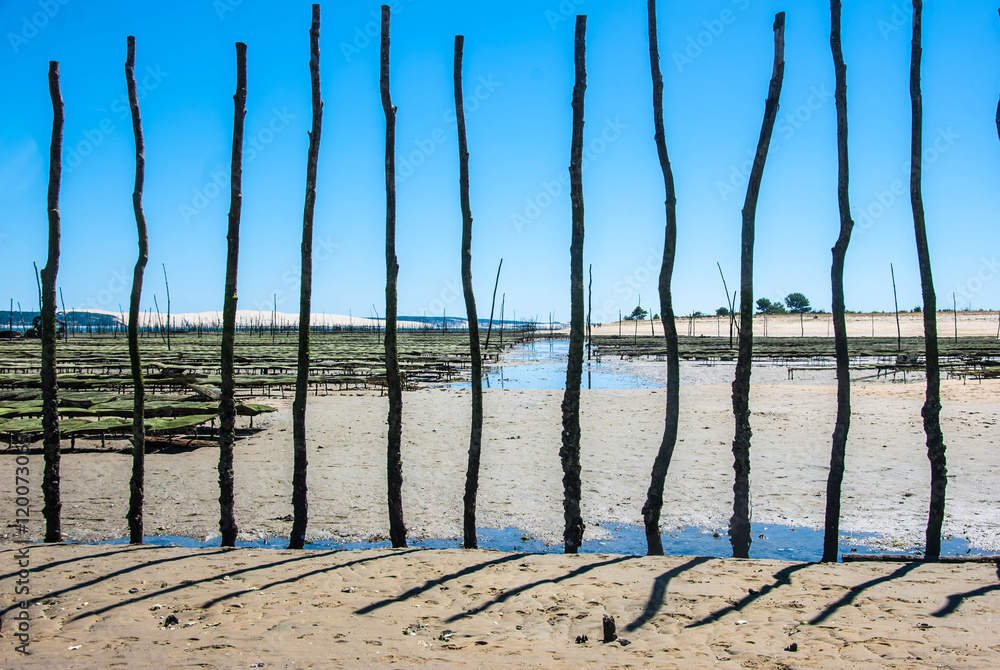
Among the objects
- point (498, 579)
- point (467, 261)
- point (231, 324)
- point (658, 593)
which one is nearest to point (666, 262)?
point (467, 261)

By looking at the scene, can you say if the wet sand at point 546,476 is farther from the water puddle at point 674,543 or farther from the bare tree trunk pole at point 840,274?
the bare tree trunk pole at point 840,274

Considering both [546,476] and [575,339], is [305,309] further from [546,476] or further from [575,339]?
[546,476]

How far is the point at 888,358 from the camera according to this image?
3841cm

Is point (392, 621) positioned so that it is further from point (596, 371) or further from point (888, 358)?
point (888, 358)

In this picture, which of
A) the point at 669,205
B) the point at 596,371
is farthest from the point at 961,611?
the point at 596,371

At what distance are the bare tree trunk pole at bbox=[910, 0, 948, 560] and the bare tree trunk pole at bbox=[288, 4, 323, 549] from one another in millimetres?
6505

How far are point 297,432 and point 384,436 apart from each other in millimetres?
7077

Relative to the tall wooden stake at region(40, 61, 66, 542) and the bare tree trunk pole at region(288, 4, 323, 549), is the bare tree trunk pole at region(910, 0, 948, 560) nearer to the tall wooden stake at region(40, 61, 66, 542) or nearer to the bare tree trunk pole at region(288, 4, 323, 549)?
the bare tree trunk pole at region(288, 4, 323, 549)

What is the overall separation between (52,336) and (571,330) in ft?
19.4

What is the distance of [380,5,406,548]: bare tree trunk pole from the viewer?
6848 mm

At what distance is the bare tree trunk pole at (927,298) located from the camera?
21.4 feet

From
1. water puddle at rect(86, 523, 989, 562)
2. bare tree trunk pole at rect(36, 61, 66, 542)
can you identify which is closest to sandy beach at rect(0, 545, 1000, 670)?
bare tree trunk pole at rect(36, 61, 66, 542)

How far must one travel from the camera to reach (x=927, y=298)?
6883 millimetres

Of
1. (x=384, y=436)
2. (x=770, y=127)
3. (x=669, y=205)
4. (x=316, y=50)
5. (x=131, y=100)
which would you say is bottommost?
(x=384, y=436)
